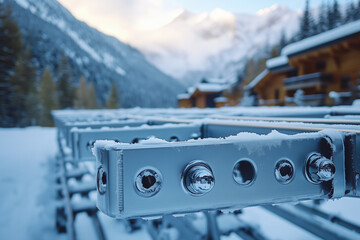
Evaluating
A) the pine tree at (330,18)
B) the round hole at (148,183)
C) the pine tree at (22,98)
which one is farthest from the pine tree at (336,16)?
the round hole at (148,183)

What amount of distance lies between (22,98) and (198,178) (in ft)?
123

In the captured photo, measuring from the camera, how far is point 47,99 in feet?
117

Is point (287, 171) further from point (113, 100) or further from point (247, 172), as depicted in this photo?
point (113, 100)

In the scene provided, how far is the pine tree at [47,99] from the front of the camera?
34.1 meters

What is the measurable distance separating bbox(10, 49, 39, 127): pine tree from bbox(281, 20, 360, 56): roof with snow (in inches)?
1204

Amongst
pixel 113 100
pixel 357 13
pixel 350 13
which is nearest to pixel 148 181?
pixel 357 13

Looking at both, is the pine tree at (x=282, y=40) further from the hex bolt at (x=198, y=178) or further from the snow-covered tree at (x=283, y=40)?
the hex bolt at (x=198, y=178)

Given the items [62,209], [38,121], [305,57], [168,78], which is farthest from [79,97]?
[168,78]

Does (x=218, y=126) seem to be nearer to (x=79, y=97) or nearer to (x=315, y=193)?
(x=315, y=193)

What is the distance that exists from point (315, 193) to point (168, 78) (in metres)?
155

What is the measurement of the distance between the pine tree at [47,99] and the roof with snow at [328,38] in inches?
1219

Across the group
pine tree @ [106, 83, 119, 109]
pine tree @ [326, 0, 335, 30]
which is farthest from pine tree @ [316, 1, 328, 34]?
pine tree @ [106, 83, 119, 109]

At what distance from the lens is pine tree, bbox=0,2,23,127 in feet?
99.3

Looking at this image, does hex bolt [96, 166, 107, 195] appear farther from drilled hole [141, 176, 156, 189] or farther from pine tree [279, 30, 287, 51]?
pine tree [279, 30, 287, 51]
